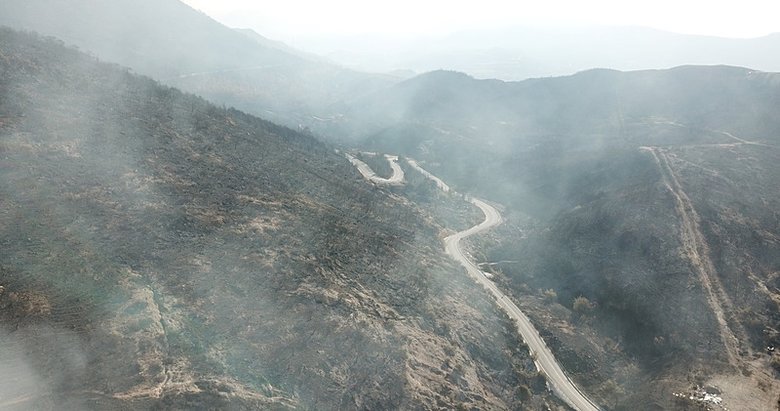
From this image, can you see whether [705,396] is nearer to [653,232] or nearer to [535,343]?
[535,343]

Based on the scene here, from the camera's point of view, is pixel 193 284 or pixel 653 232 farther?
pixel 653 232

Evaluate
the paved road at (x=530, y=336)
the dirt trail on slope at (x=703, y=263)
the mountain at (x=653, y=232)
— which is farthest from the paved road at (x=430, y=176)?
the dirt trail on slope at (x=703, y=263)

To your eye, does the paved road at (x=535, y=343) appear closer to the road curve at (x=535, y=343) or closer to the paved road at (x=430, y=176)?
the road curve at (x=535, y=343)

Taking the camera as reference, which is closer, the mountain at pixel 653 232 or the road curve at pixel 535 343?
the road curve at pixel 535 343

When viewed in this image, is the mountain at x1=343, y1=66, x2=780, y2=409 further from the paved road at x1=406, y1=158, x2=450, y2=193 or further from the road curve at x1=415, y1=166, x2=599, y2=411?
the paved road at x1=406, y1=158, x2=450, y2=193

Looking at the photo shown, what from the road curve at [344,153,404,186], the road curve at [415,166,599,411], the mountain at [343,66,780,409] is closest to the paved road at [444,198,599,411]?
the road curve at [415,166,599,411]

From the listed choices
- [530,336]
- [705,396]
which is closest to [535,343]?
[530,336]
